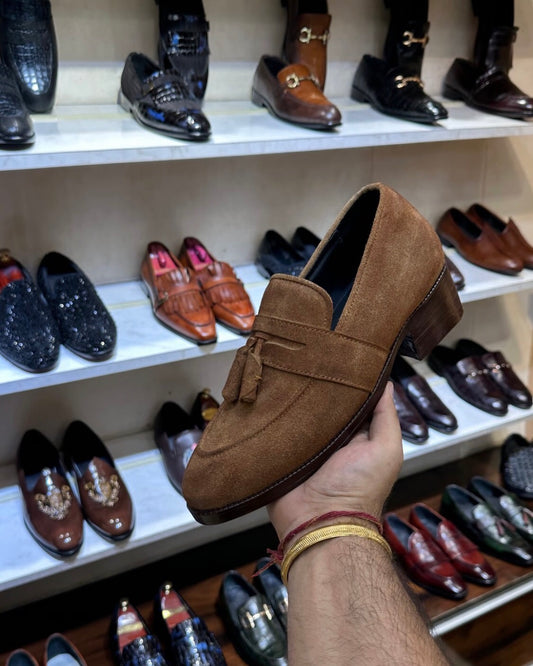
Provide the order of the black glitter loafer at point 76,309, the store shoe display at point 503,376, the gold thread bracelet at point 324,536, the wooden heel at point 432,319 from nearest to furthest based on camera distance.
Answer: the gold thread bracelet at point 324,536
the wooden heel at point 432,319
the black glitter loafer at point 76,309
the store shoe display at point 503,376

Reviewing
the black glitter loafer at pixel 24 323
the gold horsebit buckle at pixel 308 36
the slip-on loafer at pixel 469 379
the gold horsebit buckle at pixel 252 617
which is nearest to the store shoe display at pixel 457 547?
the slip-on loafer at pixel 469 379

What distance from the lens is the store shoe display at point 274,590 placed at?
1.57m

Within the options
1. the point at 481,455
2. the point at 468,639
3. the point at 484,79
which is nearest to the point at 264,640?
the point at 468,639

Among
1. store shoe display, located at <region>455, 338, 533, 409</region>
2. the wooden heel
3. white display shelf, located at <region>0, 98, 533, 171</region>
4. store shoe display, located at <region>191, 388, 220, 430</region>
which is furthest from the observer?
store shoe display, located at <region>455, 338, 533, 409</region>

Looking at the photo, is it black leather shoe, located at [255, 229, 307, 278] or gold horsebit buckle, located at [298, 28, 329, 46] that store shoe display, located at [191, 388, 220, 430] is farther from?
gold horsebit buckle, located at [298, 28, 329, 46]

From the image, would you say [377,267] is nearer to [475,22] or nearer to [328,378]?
[328,378]

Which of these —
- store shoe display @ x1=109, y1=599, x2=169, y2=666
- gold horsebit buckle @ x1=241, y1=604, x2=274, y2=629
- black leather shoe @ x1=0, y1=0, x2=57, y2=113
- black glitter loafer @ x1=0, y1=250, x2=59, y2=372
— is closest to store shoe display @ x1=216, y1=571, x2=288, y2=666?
gold horsebit buckle @ x1=241, y1=604, x2=274, y2=629

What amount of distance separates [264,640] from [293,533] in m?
0.79

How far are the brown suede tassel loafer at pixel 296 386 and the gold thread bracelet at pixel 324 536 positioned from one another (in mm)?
68

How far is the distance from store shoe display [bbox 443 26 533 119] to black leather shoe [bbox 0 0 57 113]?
0.97m

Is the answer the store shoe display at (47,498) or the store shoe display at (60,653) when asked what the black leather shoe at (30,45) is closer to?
the store shoe display at (47,498)

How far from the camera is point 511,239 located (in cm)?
182

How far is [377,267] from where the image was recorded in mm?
926

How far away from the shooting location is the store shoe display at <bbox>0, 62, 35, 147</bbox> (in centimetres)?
110
